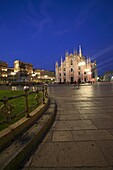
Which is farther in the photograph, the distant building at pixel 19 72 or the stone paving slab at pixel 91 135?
the distant building at pixel 19 72

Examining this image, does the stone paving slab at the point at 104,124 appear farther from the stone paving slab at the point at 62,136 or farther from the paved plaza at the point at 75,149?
the stone paving slab at the point at 62,136

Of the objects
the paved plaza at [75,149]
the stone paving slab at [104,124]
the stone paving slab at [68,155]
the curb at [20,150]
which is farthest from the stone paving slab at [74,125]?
the stone paving slab at [68,155]

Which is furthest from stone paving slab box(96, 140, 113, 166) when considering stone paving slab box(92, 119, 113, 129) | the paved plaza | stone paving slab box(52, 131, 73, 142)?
stone paving slab box(92, 119, 113, 129)

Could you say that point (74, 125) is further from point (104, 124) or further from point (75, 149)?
point (75, 149)

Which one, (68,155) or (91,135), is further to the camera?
(91,135)

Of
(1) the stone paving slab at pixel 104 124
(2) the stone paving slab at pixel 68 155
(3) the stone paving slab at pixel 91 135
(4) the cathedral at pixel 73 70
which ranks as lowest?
(2) the stone paving slab at pixel 68 155

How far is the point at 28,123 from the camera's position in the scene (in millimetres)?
4570

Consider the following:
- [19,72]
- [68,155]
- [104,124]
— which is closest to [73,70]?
[19,72]

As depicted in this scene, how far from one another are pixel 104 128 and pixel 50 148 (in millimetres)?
2170

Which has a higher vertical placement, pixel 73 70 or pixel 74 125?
pixel 73 70

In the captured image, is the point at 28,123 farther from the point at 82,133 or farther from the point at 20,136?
the point at 82,133

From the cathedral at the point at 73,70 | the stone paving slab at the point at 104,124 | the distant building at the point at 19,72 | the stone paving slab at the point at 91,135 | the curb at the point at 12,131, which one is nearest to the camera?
the curb at the point at 12,131

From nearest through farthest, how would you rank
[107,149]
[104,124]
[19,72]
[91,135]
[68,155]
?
[68,155] → [107,149] → [91,135] → [104,124] → [19,72]

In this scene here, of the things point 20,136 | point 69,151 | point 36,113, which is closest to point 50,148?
point 69,151
